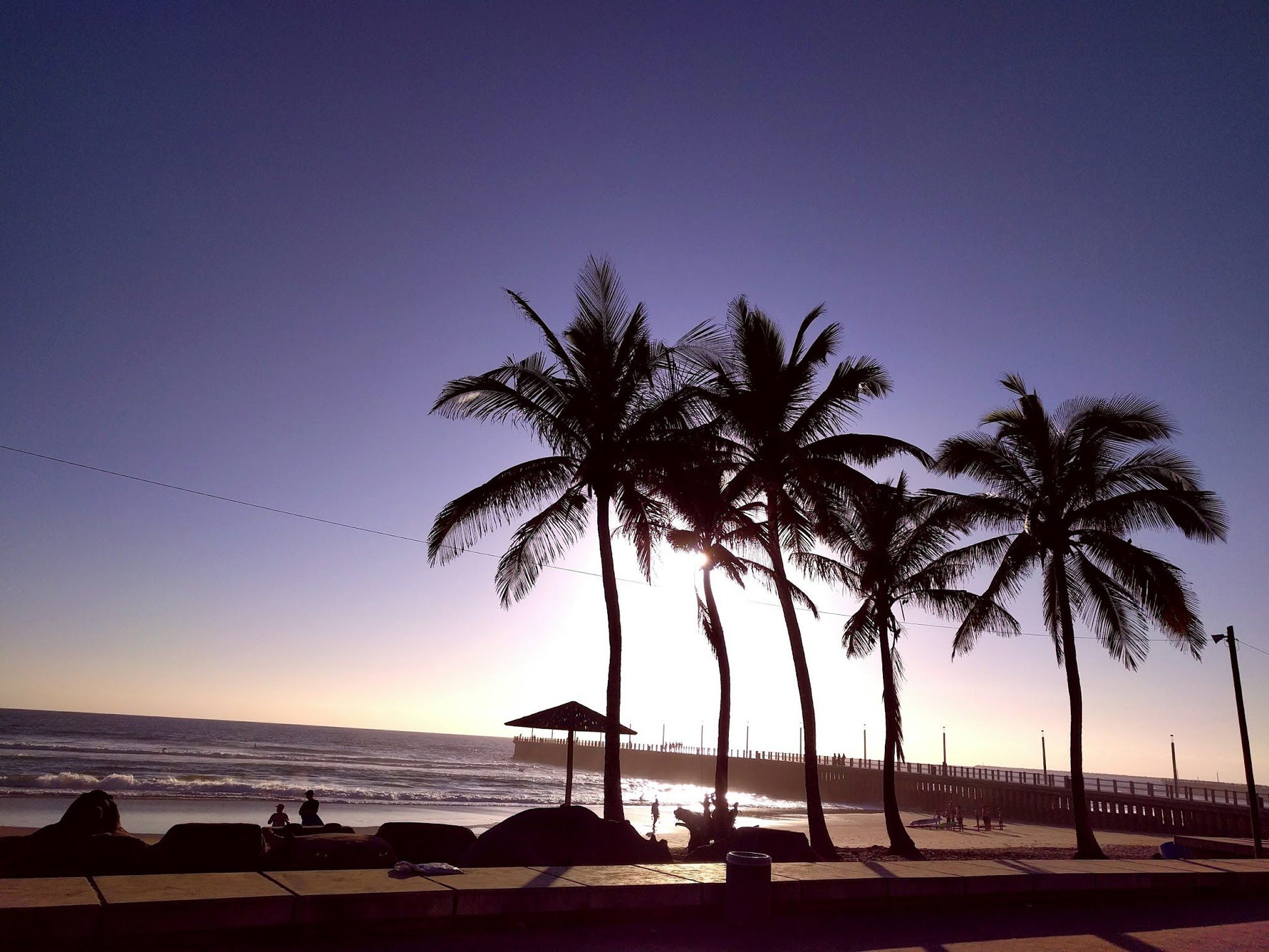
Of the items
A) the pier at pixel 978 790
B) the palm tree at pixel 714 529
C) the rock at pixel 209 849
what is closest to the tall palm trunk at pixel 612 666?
the palm tree at pixel 714 529

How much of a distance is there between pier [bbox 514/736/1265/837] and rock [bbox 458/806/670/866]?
2741 cm

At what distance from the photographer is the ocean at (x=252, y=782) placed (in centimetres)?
3309

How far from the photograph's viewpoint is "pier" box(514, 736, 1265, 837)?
35.6m

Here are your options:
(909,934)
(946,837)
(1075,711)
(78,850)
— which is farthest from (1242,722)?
(78,850)

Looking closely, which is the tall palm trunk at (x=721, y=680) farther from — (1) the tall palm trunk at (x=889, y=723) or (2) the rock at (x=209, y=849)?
(2) the rock at (x=209, y=849)

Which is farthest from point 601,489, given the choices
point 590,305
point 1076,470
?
point 1076,470

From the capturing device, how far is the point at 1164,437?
19797 millimetres

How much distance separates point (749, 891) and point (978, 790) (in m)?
48.9

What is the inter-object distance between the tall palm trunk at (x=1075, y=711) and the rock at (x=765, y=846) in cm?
1022

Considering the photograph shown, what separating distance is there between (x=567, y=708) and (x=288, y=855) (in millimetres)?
9309

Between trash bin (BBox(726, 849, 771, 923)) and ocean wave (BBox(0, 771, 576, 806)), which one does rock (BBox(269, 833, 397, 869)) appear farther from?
ocean wave (BBox(0, 771, 576, 806))

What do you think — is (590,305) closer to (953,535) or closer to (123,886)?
(953,535)

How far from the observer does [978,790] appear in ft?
165

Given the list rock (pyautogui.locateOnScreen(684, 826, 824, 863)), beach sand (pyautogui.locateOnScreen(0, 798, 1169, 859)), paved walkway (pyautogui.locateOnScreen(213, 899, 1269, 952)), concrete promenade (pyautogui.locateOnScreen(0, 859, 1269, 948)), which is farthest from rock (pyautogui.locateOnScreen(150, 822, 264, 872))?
beach sand (pyautogui.locateOnScreen(0, 798, 1169, 859))
